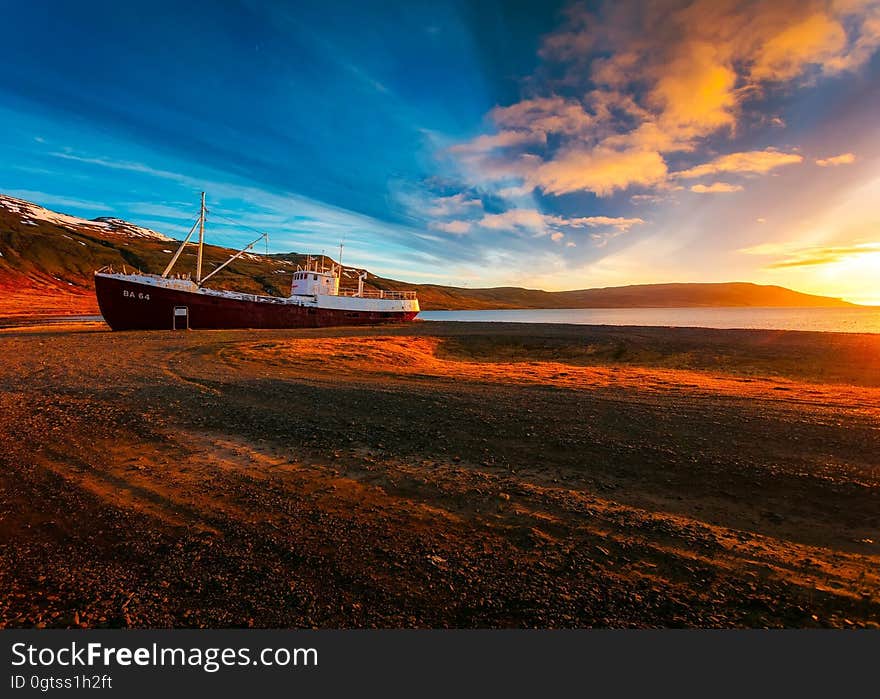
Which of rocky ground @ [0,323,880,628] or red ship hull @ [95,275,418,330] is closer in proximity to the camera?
rocky ground @ [0,323,880,628]

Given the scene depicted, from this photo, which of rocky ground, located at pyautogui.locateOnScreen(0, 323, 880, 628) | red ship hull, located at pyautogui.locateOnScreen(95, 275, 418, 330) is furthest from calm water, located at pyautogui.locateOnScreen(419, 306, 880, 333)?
rocky ground, located at pyautogui.locateOnScreen(0, 323, 880, 628)

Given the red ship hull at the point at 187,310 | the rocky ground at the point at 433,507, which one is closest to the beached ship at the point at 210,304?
the red ship hull at the point at 187,310

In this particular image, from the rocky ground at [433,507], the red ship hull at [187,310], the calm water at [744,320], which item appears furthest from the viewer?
the calm water at [744,320]

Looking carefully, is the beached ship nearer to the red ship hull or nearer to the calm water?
the red ship hull

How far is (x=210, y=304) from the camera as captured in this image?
4397 cm

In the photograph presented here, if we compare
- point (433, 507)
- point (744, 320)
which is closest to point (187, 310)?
point (433, 507)

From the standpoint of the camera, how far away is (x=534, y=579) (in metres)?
4.04

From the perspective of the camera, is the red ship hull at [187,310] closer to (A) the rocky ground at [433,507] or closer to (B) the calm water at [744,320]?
(A) the rocky ground at [433,507]

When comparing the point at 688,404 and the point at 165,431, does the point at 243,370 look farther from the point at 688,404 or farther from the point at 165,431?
the point at 688,404

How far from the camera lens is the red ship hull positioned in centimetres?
3966

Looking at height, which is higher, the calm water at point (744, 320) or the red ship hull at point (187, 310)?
the calm water at point (744, 320)

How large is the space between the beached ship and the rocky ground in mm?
32117

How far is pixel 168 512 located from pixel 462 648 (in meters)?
4.16

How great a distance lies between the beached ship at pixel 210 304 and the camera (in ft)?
131
